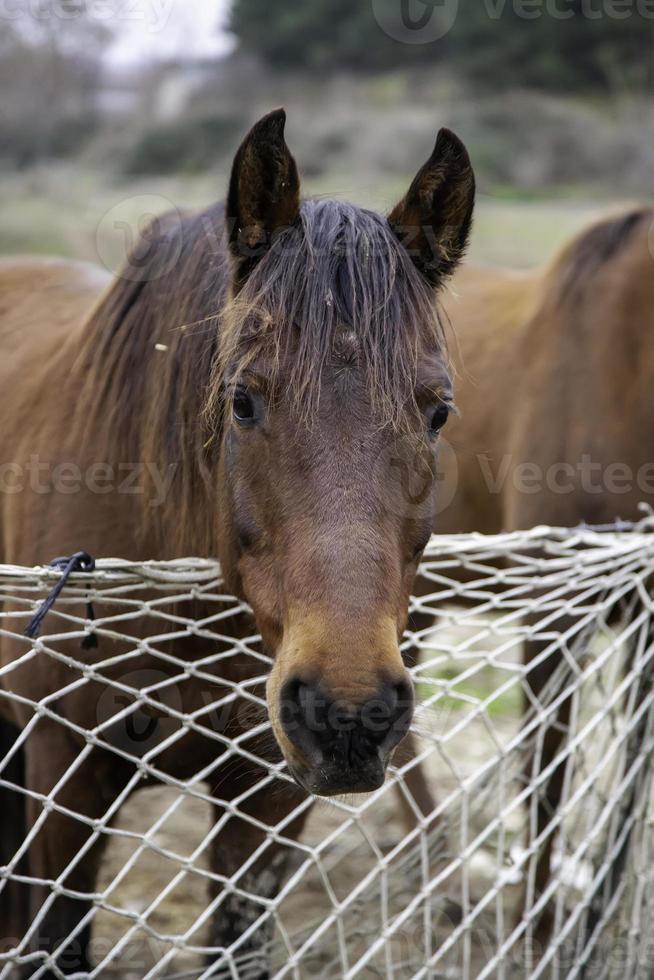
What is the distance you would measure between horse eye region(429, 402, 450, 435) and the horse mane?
10cm

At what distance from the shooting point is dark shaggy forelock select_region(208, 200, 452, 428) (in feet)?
4.80

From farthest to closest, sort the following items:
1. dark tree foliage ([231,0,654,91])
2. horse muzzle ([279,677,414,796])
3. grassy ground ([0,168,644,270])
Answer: dark tree foliage ([231,0,654,91]), grassy ground ([0,168,644,270]), horse muzzle ([279,677,414,796])

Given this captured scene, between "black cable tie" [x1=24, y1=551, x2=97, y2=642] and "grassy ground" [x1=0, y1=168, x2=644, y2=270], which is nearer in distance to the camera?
"black cable tie" [x1=24, y1=551, x2=97, y2=642]

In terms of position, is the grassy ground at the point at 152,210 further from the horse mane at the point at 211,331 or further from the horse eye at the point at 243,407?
the horse eye at the point at 243,407

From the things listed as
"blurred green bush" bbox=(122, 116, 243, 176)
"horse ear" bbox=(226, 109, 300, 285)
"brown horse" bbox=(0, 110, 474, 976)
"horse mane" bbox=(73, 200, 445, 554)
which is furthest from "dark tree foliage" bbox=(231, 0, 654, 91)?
"horse ear" bbox=(226, 109, 300, 285)

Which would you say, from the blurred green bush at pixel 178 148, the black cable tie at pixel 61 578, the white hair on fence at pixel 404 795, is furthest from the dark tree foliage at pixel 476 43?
the black cable tie at pixel 61 578

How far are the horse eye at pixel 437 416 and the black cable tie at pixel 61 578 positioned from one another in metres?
0.64

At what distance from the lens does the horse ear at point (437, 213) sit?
165 centimetres

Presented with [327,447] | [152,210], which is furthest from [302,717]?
[152,210]

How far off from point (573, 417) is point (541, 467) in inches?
8.5

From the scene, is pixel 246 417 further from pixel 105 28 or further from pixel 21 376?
pixel 105 28

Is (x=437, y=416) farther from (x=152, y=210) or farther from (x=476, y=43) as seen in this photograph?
(x=476, y=43)

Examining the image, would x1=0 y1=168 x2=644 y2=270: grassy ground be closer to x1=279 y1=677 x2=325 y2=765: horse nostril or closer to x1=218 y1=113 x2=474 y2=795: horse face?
x1=218 y1=113 x2=474 y2=795: horse face

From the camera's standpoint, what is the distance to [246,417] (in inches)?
60.4
